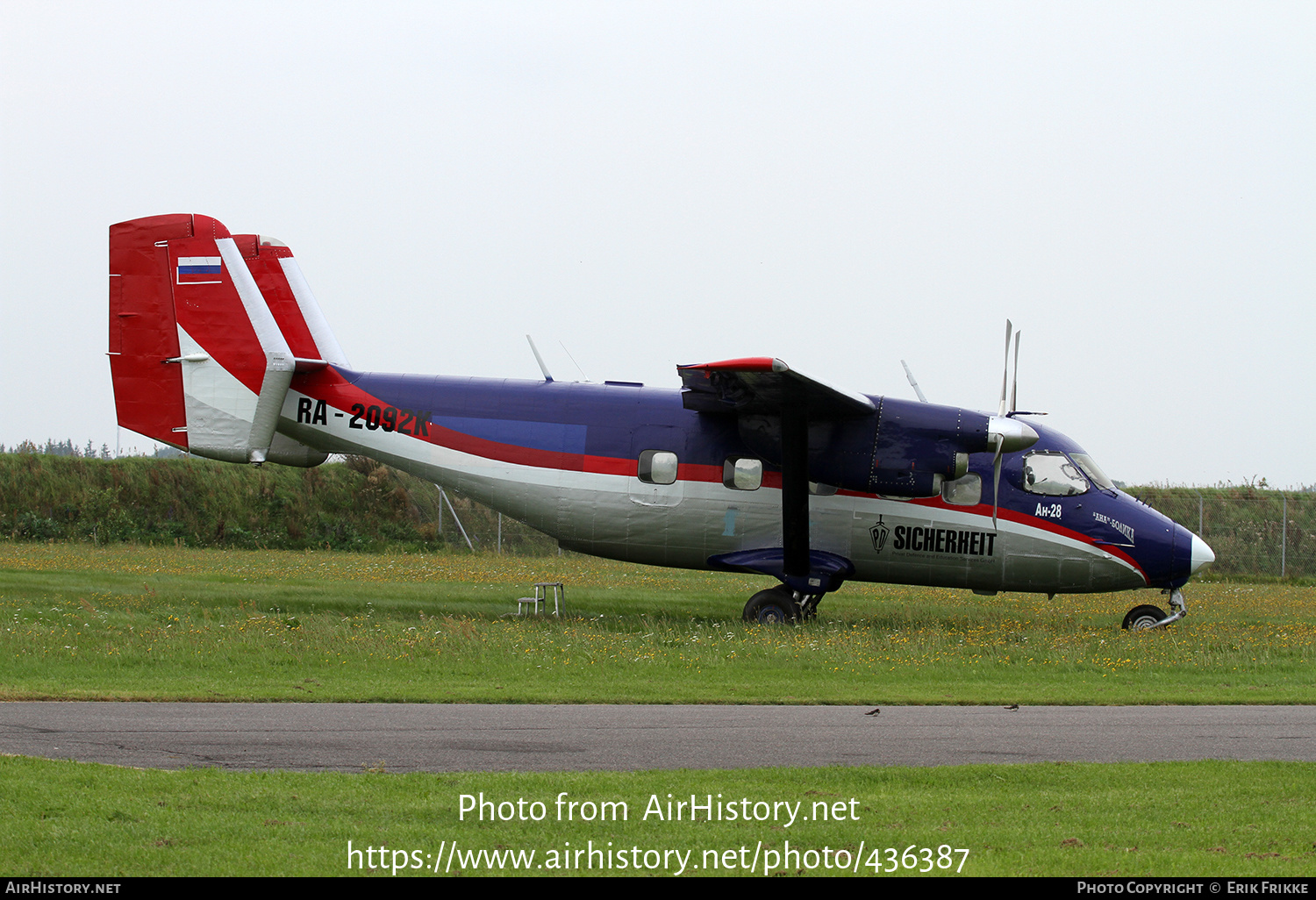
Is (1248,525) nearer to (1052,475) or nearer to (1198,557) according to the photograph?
(1198,557)

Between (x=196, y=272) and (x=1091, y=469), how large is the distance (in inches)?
672

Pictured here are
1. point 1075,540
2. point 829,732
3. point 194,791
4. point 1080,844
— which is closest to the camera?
point 1080,844

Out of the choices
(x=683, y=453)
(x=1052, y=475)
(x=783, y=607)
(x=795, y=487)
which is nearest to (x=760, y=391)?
(x=795, y=487)

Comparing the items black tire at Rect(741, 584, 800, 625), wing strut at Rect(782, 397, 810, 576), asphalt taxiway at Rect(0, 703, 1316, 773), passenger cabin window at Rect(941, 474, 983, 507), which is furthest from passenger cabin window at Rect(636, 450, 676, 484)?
asphalt taxiway at Rect(0, 703, 1316, 773)

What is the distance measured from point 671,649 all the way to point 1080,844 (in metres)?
10.4

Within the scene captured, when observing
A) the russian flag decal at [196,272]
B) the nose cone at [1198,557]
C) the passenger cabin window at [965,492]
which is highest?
the russian flag decal at [196,272]

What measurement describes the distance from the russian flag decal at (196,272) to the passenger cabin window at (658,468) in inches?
347

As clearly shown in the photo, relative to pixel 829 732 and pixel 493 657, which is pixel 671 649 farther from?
pixel 829 732

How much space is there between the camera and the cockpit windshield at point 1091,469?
69.2 ft

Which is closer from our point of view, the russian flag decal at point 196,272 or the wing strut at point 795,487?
the wing strut at point 795,487

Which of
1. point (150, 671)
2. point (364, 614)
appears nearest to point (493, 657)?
point (150, 671)

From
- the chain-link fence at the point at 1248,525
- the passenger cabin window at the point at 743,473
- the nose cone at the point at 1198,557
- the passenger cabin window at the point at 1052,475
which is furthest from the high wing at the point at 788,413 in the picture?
the chain-link fence at the point at 1248,525

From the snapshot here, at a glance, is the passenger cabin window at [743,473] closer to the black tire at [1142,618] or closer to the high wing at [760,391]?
the high wing at [760,391]
